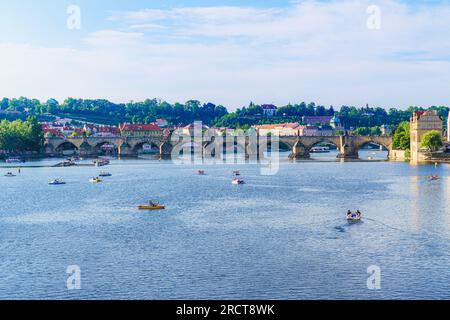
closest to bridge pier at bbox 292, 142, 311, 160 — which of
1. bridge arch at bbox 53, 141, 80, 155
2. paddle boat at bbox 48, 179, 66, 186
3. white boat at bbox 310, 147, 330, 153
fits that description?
white boat at bbox 310, 147, 330, 153

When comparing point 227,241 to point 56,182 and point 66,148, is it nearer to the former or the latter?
point 56,182

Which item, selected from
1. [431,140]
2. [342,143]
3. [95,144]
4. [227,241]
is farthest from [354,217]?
[95,144]

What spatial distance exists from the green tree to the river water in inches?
1238

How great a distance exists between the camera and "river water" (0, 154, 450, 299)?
68.3 feet

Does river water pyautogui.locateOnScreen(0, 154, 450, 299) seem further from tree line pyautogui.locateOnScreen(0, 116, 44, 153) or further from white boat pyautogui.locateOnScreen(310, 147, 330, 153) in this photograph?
white boat pyautogui.locateOnScreen(310, 147, 330, 153)

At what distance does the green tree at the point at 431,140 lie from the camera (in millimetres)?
85812

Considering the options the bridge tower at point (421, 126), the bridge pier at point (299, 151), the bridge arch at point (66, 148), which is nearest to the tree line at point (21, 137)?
the bridge arch at point (66, 148)

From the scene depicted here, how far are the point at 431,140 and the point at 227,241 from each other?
6285 cm

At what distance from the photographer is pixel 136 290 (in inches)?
812

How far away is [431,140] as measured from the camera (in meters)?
85.8

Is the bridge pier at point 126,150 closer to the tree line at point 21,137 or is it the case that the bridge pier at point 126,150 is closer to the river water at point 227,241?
the tree line at point 21,137

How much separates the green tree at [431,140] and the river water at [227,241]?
Answer: 31.5m
